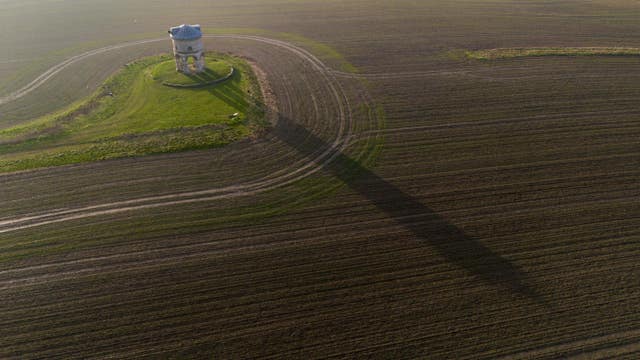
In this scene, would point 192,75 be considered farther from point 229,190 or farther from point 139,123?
point 229,190

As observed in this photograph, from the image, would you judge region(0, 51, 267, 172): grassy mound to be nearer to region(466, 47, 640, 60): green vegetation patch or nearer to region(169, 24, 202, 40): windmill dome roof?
region(169, 24, 202, 40): windmill dome roof

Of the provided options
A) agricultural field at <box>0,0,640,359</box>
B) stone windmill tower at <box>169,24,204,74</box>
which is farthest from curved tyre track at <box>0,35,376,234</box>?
stone windmill tower at <box>169,24,204,74</box>

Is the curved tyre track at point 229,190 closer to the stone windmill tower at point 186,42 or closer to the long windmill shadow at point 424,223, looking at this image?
the long windmill shadow at point 424,223

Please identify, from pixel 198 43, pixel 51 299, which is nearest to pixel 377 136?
pixel 198 43

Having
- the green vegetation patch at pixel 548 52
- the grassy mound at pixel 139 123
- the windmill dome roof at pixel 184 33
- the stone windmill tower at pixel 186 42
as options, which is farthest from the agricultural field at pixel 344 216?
the windmill dome roof at pixel 184 33

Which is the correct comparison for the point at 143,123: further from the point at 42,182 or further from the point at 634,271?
the point at 634,271

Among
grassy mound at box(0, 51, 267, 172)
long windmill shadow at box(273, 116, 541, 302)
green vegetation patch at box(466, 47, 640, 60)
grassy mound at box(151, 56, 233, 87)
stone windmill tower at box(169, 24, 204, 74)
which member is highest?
stone windmill tower at box(169, 24, 204, 74)
